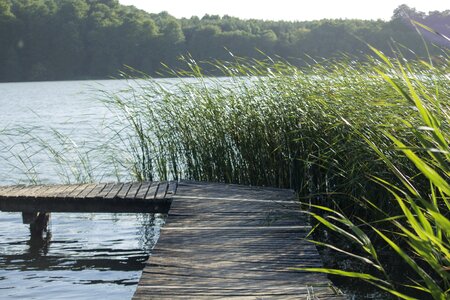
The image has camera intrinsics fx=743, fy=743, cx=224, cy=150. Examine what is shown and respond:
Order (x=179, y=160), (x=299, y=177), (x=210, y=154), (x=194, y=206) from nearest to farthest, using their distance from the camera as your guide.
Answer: (x=194, y=206) → (x=299, y=177) → (x=210, y=154) → (x=179, y=160)

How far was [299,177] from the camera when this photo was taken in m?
6.03

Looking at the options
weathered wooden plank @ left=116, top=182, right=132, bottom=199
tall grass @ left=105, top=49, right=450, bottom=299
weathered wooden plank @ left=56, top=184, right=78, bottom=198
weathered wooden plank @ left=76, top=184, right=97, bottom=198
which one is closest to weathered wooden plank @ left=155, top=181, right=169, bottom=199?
weathered wooden plank @ left=116, top=182, right=132, bottom=199

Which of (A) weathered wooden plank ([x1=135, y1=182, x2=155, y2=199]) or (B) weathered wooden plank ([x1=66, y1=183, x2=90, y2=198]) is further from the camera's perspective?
(B) weathered wooden plank ([x1=66, y1=183, x2=90, y2=198])

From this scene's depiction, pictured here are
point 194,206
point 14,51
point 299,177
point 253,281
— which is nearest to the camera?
point 253,281

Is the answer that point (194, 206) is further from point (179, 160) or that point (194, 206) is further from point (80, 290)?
point (179, 160)

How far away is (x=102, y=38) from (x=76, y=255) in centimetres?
3675

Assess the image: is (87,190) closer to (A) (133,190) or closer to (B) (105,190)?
(B) (105,190)

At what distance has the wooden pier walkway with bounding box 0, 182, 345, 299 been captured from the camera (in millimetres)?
3318

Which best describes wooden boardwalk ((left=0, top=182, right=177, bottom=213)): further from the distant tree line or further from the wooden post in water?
the distant tree line

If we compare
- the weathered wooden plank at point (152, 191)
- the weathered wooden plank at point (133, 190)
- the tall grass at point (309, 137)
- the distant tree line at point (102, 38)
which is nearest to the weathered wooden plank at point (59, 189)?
the weathered wooden plank at point (133, 190)

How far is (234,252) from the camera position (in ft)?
13.0

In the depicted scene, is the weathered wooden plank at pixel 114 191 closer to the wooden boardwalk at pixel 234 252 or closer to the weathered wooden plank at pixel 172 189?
the weathered wooden plank at pixel 172 189

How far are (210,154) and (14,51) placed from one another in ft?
137

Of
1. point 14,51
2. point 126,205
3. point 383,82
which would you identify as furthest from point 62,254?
point 14,51
